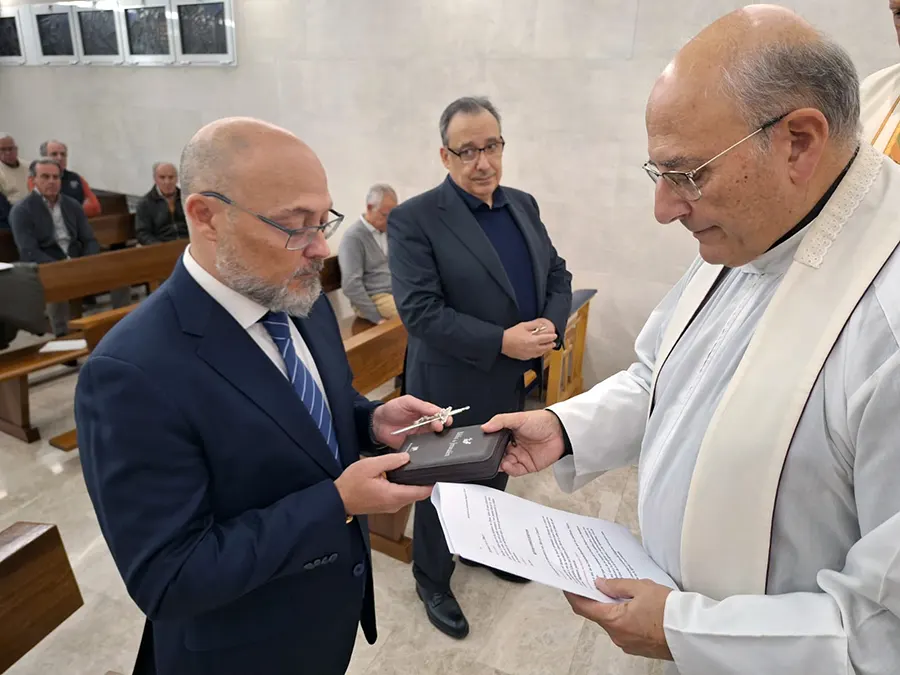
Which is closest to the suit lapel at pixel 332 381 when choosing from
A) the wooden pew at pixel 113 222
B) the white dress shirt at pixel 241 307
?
the white dress shirt at pixel 241 307

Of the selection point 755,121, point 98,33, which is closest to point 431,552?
point 755,121

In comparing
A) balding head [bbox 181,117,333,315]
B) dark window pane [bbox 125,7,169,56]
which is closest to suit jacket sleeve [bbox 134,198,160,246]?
dark window pane [bbox 125,7,169,56]

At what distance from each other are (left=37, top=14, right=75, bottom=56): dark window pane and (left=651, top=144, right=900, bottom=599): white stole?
26.0ft

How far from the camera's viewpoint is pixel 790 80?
2.77 ft

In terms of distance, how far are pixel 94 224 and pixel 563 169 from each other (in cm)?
464

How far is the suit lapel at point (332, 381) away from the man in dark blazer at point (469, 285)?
2.55 feet

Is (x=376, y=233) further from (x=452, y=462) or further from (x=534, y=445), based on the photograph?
(x=452, y=462)

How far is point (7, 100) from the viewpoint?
758cm

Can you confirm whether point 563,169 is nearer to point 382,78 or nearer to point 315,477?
point 382,78

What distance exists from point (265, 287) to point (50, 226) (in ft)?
15.9

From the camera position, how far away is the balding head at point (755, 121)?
2.79 feet

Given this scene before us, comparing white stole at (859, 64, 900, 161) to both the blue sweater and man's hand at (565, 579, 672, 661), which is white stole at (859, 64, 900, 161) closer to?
the blue sweater

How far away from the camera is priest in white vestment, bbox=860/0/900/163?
1837 mm

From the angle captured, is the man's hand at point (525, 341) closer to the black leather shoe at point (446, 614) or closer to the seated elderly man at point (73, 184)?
the black leather shoe at point (446, 614)
